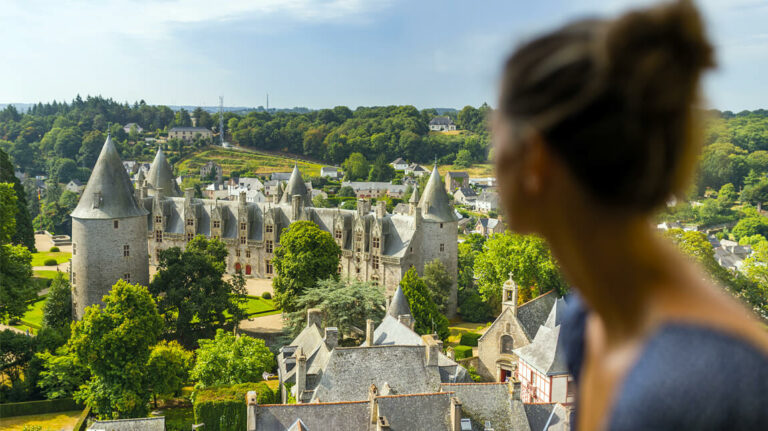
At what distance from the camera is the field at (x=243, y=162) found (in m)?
134

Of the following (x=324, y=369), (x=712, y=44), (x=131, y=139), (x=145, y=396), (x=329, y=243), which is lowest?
(x=145, y=396)

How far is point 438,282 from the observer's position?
4734cm

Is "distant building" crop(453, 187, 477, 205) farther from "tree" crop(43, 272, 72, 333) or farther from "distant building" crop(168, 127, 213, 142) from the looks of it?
"tree" crop(43, 272, 72, 333)

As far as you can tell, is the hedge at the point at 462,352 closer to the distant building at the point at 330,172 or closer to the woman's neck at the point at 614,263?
the woman's neck at the point at 614,263

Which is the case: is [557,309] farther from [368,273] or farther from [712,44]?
[712,44]

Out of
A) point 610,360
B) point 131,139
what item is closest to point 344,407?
point 610,360

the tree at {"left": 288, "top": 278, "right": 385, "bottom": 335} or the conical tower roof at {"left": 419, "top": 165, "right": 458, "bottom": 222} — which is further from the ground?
the conical tower roof at {"left": 419, "top": 165, "right": 458, "bottom": 222}

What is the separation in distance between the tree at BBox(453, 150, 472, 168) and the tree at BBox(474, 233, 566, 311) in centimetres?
9080

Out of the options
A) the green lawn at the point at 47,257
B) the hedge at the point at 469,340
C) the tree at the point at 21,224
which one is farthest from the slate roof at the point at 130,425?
the green lawn at the point at 47,257

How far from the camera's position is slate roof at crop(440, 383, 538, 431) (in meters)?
23.8

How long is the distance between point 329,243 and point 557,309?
17623 millimetres

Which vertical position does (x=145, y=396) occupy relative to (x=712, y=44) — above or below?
below

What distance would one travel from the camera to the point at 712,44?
151cm

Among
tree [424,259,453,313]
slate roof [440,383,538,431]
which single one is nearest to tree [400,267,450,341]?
tree [424,259,453,313]
